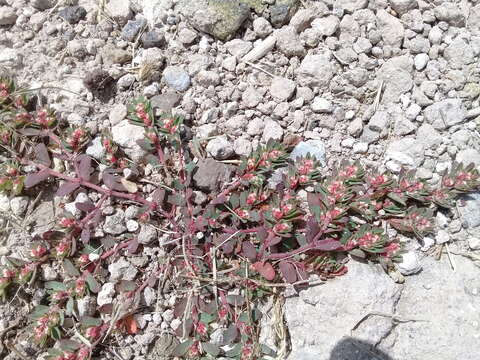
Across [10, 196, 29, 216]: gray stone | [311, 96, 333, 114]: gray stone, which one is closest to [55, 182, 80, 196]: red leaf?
[10, 196, 29, 216]: gray stone

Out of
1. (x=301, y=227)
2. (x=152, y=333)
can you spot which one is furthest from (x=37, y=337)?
(x=301, y=227)

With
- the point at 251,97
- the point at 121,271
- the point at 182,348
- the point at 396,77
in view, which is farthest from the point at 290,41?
the point at 182,348

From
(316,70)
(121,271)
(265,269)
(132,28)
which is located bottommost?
(121,271)

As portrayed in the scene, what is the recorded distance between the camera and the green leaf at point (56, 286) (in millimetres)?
2775

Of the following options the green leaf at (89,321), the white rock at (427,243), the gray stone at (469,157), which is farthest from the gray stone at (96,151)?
the gray stone at (469,157)

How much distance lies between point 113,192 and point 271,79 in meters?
1.30

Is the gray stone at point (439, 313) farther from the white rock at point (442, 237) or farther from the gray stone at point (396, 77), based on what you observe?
the gray stone at point (396, 77)

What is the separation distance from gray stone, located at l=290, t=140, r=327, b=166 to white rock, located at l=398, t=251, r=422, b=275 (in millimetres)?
781

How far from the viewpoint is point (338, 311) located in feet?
9.18

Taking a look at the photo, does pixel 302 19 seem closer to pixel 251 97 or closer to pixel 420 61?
pixel 251 97

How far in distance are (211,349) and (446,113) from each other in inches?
83.6

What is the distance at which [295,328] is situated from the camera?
282cm

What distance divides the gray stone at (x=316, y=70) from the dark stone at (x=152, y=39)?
981 millimetres

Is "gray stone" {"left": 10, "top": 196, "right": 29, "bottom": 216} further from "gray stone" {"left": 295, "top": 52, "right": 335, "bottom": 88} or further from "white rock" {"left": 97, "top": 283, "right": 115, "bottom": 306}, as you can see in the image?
"gray stone" {"left": 295, "top": 52, "right": 335, "bottom": 88}
